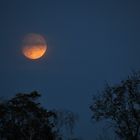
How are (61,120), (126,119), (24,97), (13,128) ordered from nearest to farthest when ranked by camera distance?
(126,119) < (13,128) < (24,97) < (61,120)

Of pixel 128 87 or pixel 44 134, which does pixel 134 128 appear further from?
pixel 44 134

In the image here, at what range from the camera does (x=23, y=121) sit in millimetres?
61156

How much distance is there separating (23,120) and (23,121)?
23 cm

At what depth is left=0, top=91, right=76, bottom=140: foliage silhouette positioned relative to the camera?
2373 inches

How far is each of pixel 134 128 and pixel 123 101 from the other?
11.0 feet

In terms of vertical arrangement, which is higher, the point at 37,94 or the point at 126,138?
the point at 37,94

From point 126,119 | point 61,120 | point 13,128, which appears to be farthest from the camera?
point 61,120

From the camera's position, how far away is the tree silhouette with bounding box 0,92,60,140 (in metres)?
60.3

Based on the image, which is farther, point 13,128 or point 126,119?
point 13,128

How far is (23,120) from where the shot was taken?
61.0m

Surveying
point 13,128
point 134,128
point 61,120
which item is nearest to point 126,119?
point 134,128

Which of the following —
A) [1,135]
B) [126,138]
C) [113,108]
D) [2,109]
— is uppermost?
[2,109]

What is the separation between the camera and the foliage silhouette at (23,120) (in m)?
60.3

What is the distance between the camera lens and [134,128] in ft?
136
